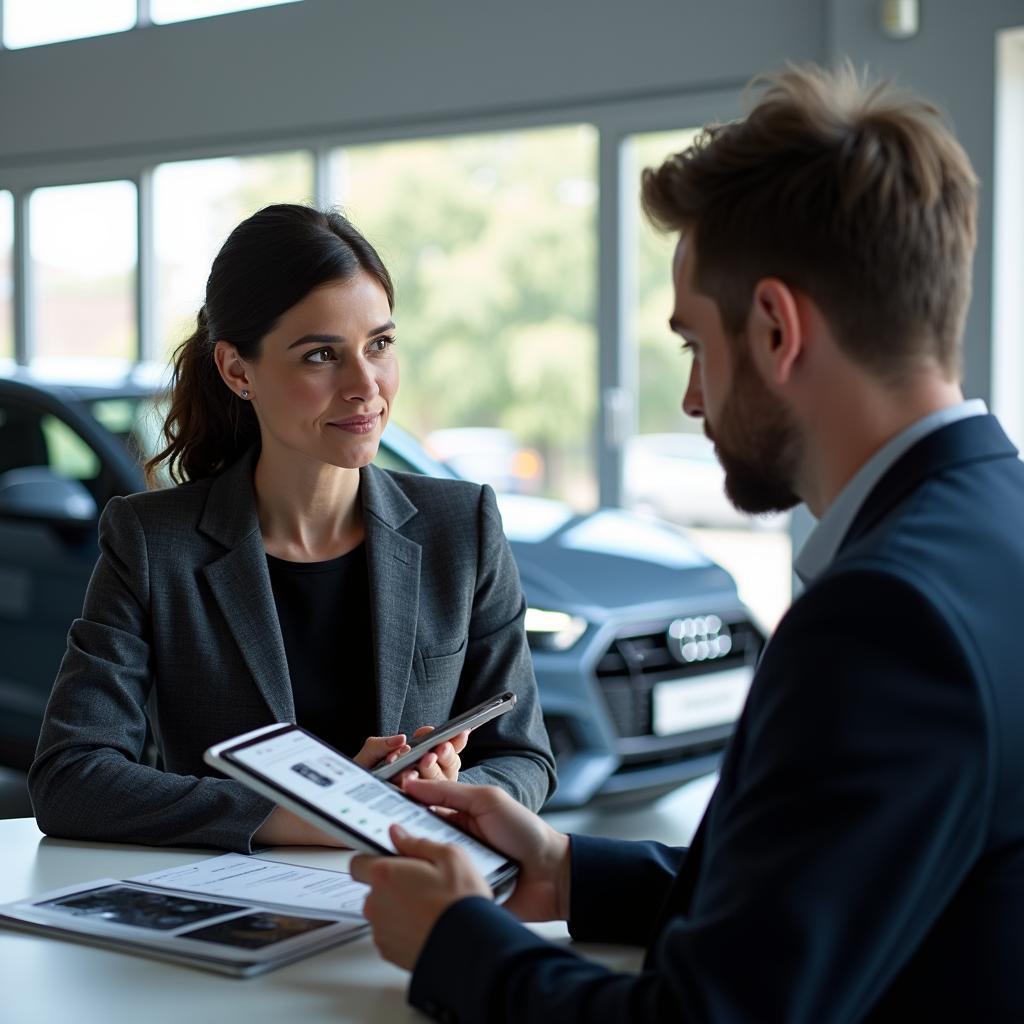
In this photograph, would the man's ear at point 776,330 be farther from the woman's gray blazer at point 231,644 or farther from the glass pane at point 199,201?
the glass pane at point 199,201

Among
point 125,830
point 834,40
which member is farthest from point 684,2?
point 125,830

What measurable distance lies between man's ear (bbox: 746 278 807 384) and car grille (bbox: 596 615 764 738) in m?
2.67

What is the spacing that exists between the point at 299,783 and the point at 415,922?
0.22 m

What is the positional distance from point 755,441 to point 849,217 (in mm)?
185

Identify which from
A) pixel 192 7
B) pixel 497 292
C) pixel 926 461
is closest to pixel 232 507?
pixel 926 461

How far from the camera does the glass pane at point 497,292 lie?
6934 mm

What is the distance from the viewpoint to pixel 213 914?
4.72ft

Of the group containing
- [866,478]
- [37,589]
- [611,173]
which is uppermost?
[611,173]

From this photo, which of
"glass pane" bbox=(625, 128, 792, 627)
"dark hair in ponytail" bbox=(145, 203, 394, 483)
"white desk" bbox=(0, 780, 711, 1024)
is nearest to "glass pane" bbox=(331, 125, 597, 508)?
"glass pane" bbox=(625, 128, 792, 627)

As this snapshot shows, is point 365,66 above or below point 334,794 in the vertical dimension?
above

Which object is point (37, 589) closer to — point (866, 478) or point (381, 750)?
point (381, 750)

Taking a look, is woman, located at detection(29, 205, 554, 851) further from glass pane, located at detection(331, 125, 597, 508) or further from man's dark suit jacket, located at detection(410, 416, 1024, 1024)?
glass pane, located at detection(331, 125, 597, 508)

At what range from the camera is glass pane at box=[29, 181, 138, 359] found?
27.7ft

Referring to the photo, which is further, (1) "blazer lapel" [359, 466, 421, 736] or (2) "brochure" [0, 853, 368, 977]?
(1) "blazer lapel" [359, 466, 421, 736]
